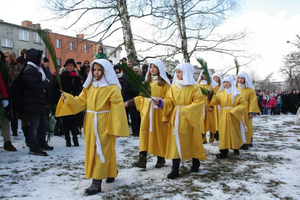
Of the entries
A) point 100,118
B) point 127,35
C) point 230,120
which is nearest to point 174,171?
point 100,118

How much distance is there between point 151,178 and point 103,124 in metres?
1.36

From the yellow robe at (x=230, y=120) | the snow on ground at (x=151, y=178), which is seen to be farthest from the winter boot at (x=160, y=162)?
the yellow robe at (x=230, y=120)

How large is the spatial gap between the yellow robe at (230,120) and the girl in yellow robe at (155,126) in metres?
1.69

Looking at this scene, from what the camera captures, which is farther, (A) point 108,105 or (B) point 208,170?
(B) point 208,170

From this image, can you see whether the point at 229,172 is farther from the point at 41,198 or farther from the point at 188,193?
the point at 41,198

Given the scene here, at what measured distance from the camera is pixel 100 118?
4.20m

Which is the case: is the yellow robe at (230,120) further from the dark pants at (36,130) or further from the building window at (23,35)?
the building window at (23,35)

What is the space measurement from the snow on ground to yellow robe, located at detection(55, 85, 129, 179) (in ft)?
1.18

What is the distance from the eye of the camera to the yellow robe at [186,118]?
Result: 482cm

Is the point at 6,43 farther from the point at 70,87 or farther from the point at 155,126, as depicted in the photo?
the point at 155,126

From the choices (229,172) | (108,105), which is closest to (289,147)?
(229,172)

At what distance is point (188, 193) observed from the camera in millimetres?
3996

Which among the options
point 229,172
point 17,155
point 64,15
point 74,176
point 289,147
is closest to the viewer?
point 74,176

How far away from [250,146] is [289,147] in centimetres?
104
